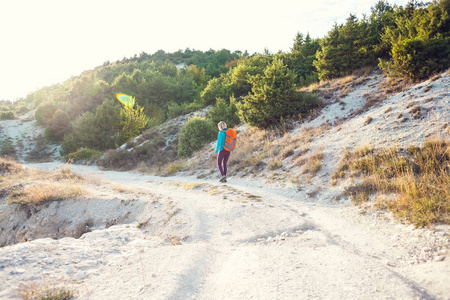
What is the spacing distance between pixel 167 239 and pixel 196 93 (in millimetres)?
39326

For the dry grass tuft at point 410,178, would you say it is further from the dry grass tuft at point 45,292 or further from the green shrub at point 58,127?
the green shrub at point 58,127

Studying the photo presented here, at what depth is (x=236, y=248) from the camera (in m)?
3.81

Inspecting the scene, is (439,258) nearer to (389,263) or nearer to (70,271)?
(389,263)

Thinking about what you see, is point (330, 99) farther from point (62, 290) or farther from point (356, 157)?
point (62, 290)

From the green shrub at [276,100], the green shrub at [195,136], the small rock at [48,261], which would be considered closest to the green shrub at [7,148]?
the green shrub at [195,136]

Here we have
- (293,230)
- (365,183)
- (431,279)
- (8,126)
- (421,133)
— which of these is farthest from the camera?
(8,126)

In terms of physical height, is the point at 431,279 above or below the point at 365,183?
above

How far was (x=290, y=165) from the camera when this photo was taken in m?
9.52

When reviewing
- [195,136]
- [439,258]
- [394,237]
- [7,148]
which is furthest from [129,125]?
[439,258]

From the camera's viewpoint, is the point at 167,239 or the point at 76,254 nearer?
the point at 76,254

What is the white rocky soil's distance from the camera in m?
2.51

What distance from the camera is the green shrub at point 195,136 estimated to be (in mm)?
18394

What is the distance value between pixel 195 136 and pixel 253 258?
52.4 feet

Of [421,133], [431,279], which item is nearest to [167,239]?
[431,279]
